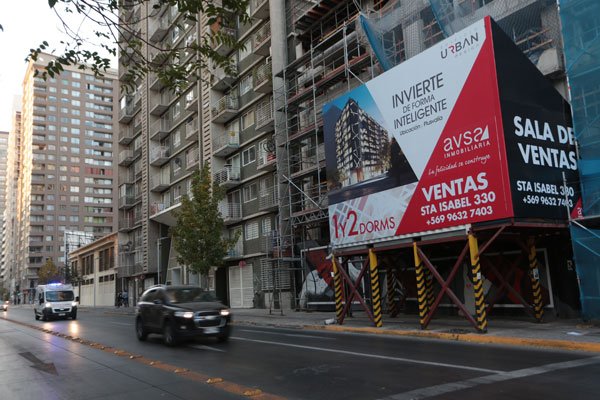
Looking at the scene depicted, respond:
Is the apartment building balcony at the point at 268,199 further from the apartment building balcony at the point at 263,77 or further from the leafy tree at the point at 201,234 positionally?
the apartment building balcony at the point at 263,77

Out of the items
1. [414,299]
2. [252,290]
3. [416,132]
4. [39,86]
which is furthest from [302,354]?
A: [39,86]

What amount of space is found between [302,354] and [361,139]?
32.5 ft

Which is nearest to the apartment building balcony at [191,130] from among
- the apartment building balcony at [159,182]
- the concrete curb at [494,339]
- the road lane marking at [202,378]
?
the apartment building balcony at [159,182]

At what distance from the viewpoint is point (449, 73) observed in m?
15.2

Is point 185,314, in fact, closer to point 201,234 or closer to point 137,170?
point 201,234

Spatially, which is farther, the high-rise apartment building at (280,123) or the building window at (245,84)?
the building window at (245,84)

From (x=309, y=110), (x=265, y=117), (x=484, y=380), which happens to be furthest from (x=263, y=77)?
(x=484, y=380)

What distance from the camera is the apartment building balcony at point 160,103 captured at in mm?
50125

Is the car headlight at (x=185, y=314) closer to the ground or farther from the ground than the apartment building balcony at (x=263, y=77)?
closer to the ground

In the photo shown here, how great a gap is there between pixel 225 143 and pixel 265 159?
18.2 feet

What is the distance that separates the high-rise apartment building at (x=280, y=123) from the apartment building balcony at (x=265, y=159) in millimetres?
91

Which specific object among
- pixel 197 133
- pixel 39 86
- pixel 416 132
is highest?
pixel 39 86

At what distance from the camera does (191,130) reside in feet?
144

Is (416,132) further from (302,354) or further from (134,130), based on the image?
(134,130)
